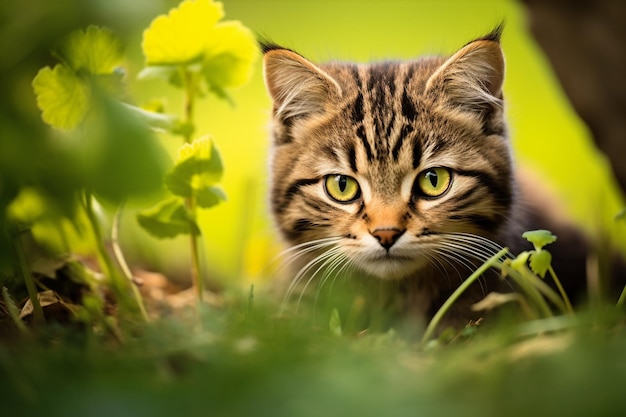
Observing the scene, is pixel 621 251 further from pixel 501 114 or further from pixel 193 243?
pixel 193 243

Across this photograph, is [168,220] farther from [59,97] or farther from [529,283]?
[529,283]

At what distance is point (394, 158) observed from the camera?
5.24 ft

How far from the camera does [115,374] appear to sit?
81 centimetres

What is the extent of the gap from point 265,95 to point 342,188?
219cm

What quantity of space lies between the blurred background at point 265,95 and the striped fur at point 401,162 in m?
0.16

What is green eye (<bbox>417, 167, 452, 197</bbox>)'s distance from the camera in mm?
1603

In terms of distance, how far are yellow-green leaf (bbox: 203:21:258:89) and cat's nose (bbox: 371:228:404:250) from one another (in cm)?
52

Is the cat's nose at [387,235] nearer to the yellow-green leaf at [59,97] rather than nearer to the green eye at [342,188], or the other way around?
the green eye at [342,188]

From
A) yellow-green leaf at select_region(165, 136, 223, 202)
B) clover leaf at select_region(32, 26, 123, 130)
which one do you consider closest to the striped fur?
yellow-green leaf at select_region(165, 136, 223, 202)

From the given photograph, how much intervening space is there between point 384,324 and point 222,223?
1846 mm

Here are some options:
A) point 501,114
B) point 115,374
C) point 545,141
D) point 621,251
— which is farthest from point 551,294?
point 545,141

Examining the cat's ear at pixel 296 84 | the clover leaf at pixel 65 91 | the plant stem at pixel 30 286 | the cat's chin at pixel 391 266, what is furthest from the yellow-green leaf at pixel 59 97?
the cat's chin at pixel 391 266

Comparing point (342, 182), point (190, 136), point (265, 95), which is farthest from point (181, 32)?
point (265, 95)

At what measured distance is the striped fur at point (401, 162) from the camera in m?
1.56
